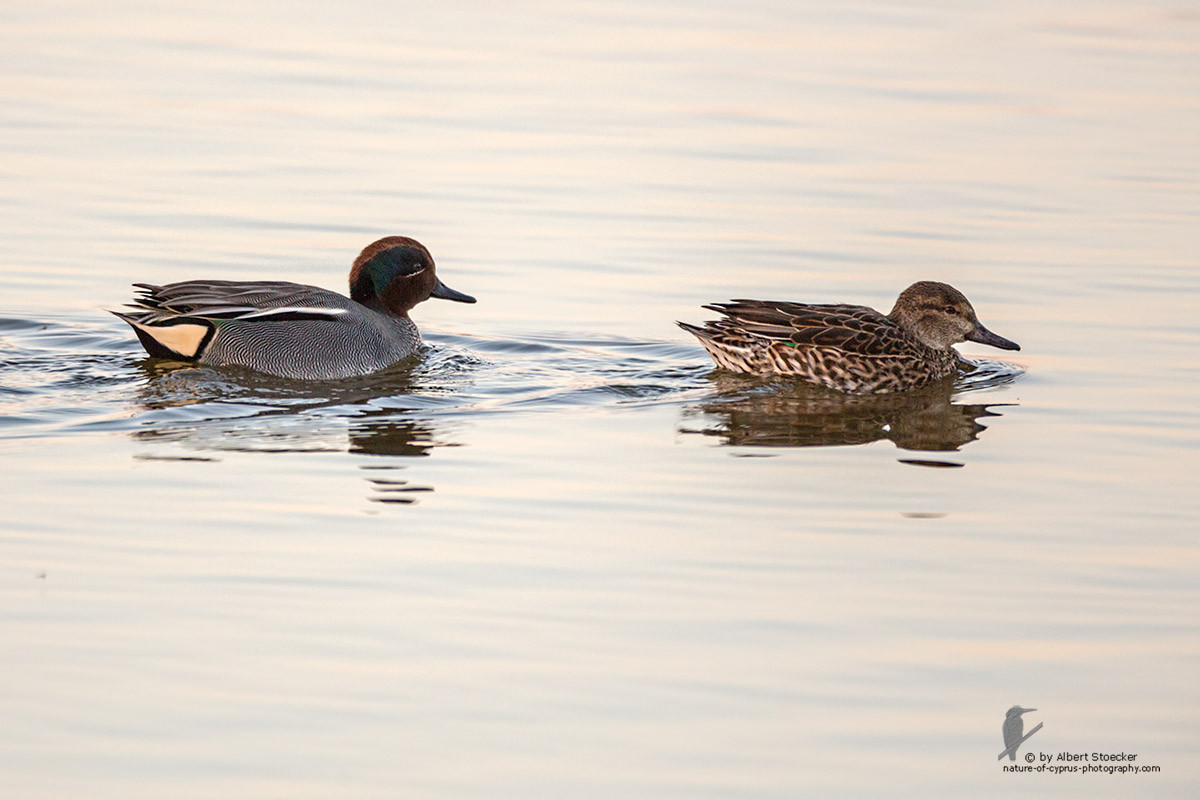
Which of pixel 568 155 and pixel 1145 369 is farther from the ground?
pixel 568 155

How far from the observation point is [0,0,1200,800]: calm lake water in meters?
6.19

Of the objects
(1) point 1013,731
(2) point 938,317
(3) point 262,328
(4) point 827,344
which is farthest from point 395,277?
(1) point 1013,731

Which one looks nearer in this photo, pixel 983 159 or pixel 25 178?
pixel 25 178

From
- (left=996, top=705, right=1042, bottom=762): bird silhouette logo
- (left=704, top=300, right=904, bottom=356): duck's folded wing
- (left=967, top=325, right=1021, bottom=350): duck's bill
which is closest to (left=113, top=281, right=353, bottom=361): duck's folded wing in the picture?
(left=704, top=300, right=904, bottom=356): duck's folded wing

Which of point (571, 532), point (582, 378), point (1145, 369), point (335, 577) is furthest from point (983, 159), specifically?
point (335, 577)

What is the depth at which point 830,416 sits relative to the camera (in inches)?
440

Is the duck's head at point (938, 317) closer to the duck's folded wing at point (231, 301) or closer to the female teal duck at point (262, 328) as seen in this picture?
the female teal duck at point (262, 328)

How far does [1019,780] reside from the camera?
6004 mm

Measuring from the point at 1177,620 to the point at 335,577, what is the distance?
3.34m

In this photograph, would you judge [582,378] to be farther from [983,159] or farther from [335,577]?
[983,159]

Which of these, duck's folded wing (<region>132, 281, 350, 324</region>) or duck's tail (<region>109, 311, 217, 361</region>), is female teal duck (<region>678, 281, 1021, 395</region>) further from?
duck's tail (<region>109, 311, 217, 361</region>)

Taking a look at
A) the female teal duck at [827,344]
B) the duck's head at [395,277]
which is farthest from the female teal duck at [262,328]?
the female teal duck at [827,344]

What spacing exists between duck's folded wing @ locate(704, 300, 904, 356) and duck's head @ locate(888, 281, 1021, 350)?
33 centimetres

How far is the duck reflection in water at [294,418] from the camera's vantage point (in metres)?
9.50
